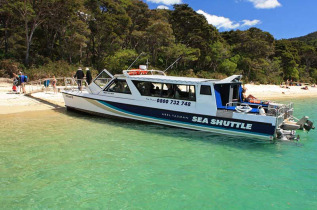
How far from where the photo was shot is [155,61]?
36031 mm

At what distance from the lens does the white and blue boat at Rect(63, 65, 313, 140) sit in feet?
31.1

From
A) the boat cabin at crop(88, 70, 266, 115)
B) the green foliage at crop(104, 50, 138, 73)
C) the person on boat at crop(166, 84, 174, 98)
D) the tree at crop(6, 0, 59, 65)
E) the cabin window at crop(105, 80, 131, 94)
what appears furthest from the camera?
the green foliage at crop(104, 50, 138, 73)

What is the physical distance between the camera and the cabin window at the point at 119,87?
1169cm

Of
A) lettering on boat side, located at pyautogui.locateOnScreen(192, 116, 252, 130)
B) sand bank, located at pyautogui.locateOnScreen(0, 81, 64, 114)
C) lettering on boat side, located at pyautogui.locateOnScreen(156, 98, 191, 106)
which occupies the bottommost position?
lettering on boat side, located at pyautogui.locateOnScreen(192, 116, 252, 130)

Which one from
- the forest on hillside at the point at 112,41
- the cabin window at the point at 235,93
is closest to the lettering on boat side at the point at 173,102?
the cabin window at the point at 235,93

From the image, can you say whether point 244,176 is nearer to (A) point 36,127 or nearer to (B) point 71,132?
(B) point 71,132

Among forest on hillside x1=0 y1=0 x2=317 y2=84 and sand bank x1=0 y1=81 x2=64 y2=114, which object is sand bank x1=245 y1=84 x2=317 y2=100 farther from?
sand bank x1=0 y1=81 x2=64 y2=114

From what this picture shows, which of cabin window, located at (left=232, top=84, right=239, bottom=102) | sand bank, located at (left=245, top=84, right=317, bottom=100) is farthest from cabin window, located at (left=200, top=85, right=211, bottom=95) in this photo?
sand bank, located at (left=245, top=84, right=317, bottom=100)

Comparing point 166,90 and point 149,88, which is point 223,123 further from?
point 149,88

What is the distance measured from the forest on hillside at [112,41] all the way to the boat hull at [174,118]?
586 inches

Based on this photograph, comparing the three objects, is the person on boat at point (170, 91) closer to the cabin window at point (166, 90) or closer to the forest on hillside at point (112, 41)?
the cabin window at point (166, 90)

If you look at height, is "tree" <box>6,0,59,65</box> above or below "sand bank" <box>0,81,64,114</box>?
above

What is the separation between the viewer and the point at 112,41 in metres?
34.4

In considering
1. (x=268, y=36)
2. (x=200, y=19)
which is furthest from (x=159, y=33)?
(x=268, y=36)
